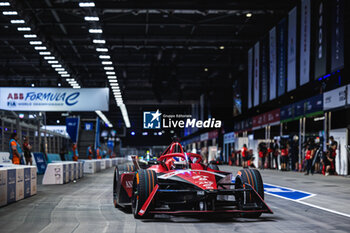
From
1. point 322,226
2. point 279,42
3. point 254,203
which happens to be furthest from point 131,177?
point 279,42

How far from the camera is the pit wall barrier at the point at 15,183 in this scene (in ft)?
35.3

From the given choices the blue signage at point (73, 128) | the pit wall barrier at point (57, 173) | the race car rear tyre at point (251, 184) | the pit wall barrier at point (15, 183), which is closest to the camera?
the race car rear tyre at point (251, 184)

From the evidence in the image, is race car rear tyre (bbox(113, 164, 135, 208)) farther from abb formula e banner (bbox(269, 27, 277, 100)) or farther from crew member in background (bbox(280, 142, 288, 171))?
crew member in background (bbox(280, 142, 288, 171))

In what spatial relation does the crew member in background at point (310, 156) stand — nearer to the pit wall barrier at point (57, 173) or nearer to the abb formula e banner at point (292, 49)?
the abb formula e banner at point (292, 49)

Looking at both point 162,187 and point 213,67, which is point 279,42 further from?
point 162,187

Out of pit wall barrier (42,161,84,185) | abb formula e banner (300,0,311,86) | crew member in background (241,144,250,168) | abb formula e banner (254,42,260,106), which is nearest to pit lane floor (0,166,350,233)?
pit wall barrier (42,161,84,185)

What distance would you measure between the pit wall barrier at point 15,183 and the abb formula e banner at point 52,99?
16767 millimetres

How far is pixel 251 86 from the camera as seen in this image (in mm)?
32188

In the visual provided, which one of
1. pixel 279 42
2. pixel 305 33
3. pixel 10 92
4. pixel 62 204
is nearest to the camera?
pixel 62 204

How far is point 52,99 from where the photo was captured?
30.0 metres

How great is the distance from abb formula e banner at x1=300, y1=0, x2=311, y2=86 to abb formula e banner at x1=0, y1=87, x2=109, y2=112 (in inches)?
481

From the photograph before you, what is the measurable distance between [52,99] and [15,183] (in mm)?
18756

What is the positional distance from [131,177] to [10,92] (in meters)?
22.1

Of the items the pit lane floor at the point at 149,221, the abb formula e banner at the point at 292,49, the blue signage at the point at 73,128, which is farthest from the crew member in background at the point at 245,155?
the pit lane floor at the point at 149,221
